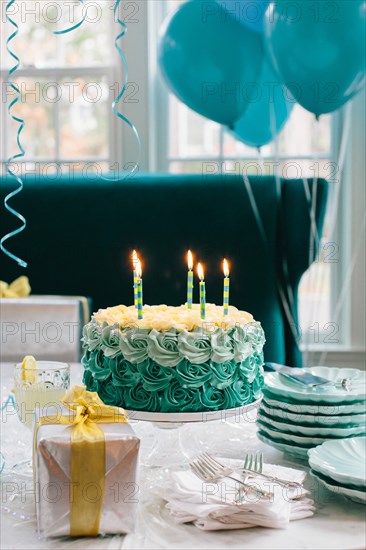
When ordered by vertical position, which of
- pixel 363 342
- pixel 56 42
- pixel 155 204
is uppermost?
pixel 56 42

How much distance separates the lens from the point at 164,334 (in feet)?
3.48

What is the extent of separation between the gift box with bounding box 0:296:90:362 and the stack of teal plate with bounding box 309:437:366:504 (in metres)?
1.48

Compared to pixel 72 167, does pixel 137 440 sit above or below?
below

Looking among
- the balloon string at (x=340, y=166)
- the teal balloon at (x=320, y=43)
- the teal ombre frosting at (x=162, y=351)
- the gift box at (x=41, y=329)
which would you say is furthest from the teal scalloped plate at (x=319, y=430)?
the balloon string at (x=340, y=166)

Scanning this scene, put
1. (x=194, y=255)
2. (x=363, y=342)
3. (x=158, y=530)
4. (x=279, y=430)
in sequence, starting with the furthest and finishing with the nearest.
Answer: (x=363, y=342)
(x=194, y=255)
(x=279, y=430)
(x=158, y=530)

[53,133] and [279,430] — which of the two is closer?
[279,430]

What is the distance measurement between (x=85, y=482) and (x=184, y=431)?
1.57ft

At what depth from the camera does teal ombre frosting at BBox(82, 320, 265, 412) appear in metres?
1.06

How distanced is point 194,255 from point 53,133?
3.49ft

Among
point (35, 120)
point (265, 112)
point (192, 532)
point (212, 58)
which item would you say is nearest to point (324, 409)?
point (192, 532)

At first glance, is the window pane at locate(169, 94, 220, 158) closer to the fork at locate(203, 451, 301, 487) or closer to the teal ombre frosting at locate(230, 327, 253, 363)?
the teal ombre frosting at locate(230, 327, 253, 363)

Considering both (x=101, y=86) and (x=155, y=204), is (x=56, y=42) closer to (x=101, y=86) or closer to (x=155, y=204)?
(x=101, y=86)

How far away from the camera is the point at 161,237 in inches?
120

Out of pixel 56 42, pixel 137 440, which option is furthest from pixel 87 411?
pixel 56 42
